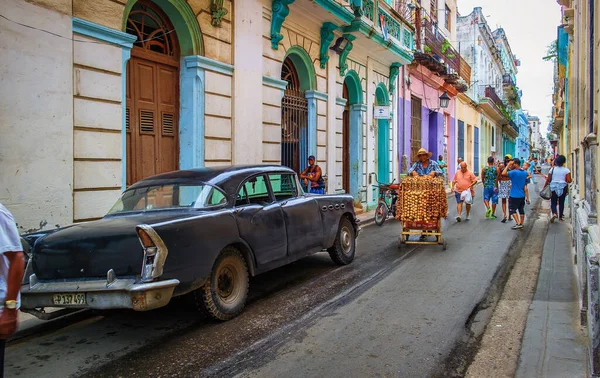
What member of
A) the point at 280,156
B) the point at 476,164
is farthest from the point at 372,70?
the point at 476,164

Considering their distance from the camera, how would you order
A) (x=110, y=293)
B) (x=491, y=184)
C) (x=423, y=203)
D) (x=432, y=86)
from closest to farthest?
(x=110, y=293) → (x=423, y=203) → (x=491, y=184) → (x=432, y=86)

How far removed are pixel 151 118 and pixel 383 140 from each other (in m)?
11.5

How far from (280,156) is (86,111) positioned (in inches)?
223

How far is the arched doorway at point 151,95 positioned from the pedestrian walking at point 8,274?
20.2 feet

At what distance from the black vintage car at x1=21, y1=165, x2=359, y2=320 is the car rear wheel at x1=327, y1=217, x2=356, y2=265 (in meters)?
0.94

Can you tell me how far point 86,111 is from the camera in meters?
7.43

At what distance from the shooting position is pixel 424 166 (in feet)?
32.8

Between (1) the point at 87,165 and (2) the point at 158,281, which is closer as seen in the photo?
(2) the point at 158,281

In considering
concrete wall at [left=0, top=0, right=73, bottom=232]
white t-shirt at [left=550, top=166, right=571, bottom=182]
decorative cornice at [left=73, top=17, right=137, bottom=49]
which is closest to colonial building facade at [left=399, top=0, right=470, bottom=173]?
white t-shirt at [left=550, top=166, right=571, bottom=182]

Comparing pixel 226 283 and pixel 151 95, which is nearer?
pixel 226 283

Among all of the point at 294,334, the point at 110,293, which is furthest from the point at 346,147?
the point at 110,293

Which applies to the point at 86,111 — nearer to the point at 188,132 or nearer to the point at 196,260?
the point at 188,132

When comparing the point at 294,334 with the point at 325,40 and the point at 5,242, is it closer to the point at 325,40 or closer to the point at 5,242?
the point at 5,242

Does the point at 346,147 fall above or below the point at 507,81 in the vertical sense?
below
